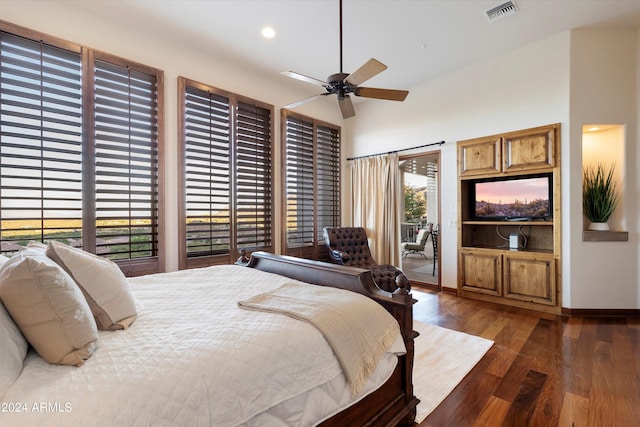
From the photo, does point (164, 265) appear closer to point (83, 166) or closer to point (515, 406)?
point (83, 166)

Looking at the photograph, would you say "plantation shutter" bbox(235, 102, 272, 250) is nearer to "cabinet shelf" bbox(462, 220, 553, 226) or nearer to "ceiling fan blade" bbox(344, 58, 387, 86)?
"ceiling fan blade" bbox(344, 58, 387, 86)

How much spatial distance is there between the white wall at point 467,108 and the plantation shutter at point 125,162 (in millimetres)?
3542

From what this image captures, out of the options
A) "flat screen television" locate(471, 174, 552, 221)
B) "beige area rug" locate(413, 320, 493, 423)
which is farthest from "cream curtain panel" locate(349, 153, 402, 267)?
"beige area rug" locate(413, 320, 493, 423)

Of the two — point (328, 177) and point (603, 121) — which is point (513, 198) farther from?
point (328, 177)

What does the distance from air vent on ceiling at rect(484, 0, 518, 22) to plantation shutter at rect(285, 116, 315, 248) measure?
2771 mm

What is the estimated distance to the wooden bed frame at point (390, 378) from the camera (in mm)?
1406

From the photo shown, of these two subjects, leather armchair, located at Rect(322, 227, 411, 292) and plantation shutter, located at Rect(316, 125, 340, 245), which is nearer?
leather armchair, located at Rect(322, 227, 411, 292)

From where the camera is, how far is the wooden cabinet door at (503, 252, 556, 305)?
11.3 feet

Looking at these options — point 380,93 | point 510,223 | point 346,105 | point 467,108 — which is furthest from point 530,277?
point 346,105

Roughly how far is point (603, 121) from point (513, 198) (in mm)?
1214

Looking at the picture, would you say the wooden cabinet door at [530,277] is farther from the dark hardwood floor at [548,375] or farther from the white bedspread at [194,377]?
the white bedspread at [194,377]

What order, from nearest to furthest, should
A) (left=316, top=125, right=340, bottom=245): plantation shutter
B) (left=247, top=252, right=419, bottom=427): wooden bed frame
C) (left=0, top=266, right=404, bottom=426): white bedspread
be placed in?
(left=0, top=266, right=404, bottom=426): white bedspread → (left=247, top=252, right=419, bottom=427): wooden bed frame → (left=316, top=125, right=340, bottom=245): plantation shutter

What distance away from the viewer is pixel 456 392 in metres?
1.97

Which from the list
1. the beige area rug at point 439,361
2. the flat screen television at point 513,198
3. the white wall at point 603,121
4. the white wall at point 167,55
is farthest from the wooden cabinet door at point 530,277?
the white wall at point 167,55
